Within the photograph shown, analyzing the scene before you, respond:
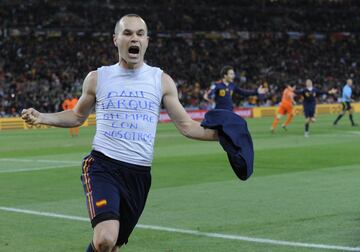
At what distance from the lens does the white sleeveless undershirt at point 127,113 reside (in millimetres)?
6457

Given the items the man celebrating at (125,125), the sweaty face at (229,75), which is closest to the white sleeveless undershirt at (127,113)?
the man celebrating at (125,125)

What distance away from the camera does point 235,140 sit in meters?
6.14

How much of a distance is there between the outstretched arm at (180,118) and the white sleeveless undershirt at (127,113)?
9 cm

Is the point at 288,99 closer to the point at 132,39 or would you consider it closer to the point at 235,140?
the point at 132,39

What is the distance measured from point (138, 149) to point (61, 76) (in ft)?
141

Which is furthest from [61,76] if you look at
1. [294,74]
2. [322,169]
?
[322,169]

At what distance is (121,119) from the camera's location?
6.48m

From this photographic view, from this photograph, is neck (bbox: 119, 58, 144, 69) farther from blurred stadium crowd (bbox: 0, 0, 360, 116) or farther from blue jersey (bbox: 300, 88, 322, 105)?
blurred stadium crowd (bbox: 0, 0, 360, 116)

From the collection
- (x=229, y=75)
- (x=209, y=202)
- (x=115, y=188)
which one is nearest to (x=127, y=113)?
(x=115, y=188)

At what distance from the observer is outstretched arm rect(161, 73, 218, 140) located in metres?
6.39

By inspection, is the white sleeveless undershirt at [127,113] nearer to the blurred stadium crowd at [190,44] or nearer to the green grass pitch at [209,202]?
the green grass pitch at [209,202]

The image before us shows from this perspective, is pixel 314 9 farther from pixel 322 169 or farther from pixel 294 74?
pixel 322 169

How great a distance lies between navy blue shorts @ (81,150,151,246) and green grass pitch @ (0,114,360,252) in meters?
2.24

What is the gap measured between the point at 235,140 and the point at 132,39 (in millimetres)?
1198
